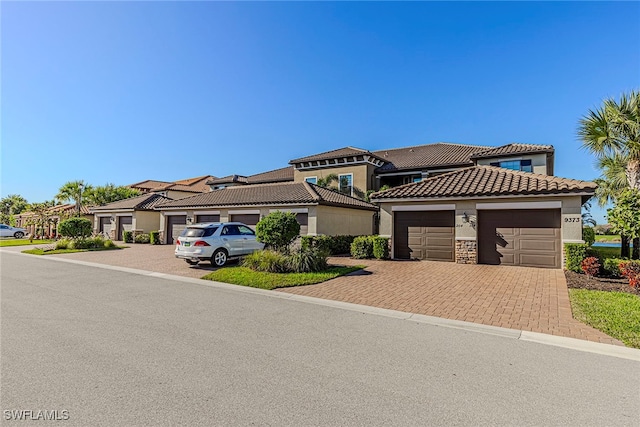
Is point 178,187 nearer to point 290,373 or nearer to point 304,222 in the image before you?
point 304,222

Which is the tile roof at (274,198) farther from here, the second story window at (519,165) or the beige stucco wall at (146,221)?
the second story window at (519,165)

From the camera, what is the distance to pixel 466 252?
47.6 feet

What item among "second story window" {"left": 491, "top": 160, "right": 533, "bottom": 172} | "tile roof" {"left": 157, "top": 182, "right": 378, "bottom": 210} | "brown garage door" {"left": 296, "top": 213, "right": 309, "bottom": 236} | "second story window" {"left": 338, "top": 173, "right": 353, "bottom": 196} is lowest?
"brown garage door" {"left": 296, "top": 213, "right": 309, "bottom": 236}

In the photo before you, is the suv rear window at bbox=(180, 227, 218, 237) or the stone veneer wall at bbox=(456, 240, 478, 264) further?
the stone veneer wall at bbox=(456, 240, 478, 264)

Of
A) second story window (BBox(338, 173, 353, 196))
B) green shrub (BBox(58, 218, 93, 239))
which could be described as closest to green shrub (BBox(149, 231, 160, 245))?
green shrub (BBox(58, 218, 93, 239))

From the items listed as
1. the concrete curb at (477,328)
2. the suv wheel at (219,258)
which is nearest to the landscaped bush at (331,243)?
the suv wheel at (219,258)

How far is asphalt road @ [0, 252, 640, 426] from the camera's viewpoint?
10.7 feet

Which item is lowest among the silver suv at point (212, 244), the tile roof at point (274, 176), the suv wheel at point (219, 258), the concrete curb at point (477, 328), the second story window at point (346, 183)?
the concrete curb at point (477, 328)

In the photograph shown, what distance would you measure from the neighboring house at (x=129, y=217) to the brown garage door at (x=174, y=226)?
3.69 metres

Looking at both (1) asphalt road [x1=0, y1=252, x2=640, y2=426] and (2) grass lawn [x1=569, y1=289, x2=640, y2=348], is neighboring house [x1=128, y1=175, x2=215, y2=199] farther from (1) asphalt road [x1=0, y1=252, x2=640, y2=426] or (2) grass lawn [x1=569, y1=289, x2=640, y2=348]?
(2) grass lawn [x1=569, y1=289, x2=640, y2=348]

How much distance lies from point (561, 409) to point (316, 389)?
2484 mm

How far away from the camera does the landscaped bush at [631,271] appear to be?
28.8ft

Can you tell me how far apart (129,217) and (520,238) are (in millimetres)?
30377

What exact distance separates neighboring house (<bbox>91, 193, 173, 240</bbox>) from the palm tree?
611 centimetres
